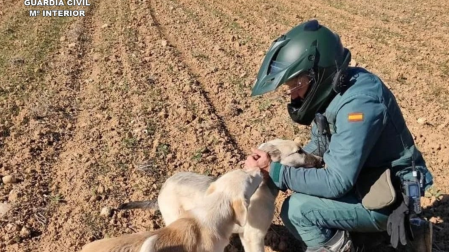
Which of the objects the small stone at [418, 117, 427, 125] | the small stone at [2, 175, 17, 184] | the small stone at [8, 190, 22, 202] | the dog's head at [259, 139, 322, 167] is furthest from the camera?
the small stone at [418, 117, 427, 125]

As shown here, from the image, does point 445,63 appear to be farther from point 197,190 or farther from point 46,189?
point 46,189

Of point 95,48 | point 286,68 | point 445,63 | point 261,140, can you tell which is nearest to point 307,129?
point 261,140

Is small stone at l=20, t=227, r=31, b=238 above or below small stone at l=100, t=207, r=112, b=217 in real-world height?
below

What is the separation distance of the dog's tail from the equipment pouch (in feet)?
6.14

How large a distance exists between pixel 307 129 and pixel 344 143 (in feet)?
9.70

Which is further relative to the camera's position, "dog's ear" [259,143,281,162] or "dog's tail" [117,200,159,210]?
"dog's tail" [117,200,159,210]

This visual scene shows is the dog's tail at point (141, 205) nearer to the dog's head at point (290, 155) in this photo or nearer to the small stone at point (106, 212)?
the small stone at point (106, 212)

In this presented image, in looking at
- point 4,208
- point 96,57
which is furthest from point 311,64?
point 96,57

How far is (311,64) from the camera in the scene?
3.37 meters

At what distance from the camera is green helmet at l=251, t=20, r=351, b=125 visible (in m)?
3.38

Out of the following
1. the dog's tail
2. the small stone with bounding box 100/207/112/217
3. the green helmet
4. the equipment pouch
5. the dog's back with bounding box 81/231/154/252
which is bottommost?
the small stone with bounding box 100/207/112/217

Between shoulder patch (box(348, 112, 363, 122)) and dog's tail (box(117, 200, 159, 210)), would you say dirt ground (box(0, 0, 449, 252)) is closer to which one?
dog's tail (box(117, 200, 159, 210))

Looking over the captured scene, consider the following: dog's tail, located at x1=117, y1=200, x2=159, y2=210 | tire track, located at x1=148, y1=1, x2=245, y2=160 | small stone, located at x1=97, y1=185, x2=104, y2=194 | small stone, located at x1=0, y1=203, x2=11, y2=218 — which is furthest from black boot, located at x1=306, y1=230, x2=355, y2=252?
small stone, located at x1=0, y1=203, x2=11, y2=218

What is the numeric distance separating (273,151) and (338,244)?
0.98m
